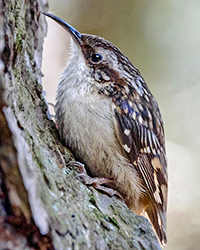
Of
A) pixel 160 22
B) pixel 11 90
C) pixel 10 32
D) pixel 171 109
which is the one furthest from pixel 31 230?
pixel 160 22

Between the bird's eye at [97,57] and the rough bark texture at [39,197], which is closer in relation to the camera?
the rough bark texture at [39,197]

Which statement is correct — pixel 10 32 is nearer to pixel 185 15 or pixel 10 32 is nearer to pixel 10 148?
pixel 10 148

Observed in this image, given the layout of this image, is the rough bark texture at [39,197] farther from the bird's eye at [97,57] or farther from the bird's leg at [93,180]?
the bird's eye at [97,57]

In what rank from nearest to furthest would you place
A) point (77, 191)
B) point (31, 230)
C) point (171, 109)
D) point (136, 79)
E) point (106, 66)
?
point (31, 230)
point (77, 191)
point (106, 66)
point (136, 79)
point (171, 109)

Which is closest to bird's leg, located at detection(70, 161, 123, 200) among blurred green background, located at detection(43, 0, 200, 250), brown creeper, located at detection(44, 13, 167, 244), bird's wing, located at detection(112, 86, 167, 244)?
brown creeper, located at detection(44, 13, 167, 244)

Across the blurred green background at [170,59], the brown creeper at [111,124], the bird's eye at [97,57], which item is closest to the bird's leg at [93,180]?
the brown creeper at [111,124]

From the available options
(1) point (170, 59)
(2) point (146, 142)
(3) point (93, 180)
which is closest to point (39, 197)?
(3) point (93, 180)
